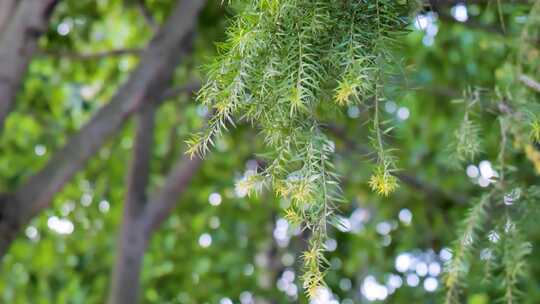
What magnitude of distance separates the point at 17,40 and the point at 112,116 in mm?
360

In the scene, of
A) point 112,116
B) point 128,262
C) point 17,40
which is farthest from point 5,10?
point 128,262

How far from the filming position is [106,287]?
142 inches

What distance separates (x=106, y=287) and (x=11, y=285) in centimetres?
47

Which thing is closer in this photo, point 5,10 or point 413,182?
point 5,10

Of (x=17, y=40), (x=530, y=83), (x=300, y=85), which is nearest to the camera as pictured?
(x=300, y=85)

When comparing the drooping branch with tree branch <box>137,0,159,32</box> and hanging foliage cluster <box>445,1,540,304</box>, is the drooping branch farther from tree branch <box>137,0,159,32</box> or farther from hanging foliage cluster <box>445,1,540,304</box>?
hanging foliage cluster <box>445,1,540,304</box>

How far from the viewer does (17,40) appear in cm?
237

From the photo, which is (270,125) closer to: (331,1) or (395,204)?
(331,1)

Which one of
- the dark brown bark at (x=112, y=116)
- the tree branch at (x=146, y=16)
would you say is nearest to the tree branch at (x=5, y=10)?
the dark brown bark at (x=112, y=116)

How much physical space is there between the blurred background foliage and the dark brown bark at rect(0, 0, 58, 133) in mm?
868

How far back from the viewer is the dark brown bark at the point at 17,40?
7.72ft

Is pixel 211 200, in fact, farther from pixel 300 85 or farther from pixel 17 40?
pixel 300 85

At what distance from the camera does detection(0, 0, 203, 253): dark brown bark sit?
240 centimetres

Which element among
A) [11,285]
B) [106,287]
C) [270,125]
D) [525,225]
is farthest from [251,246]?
[270,125]
